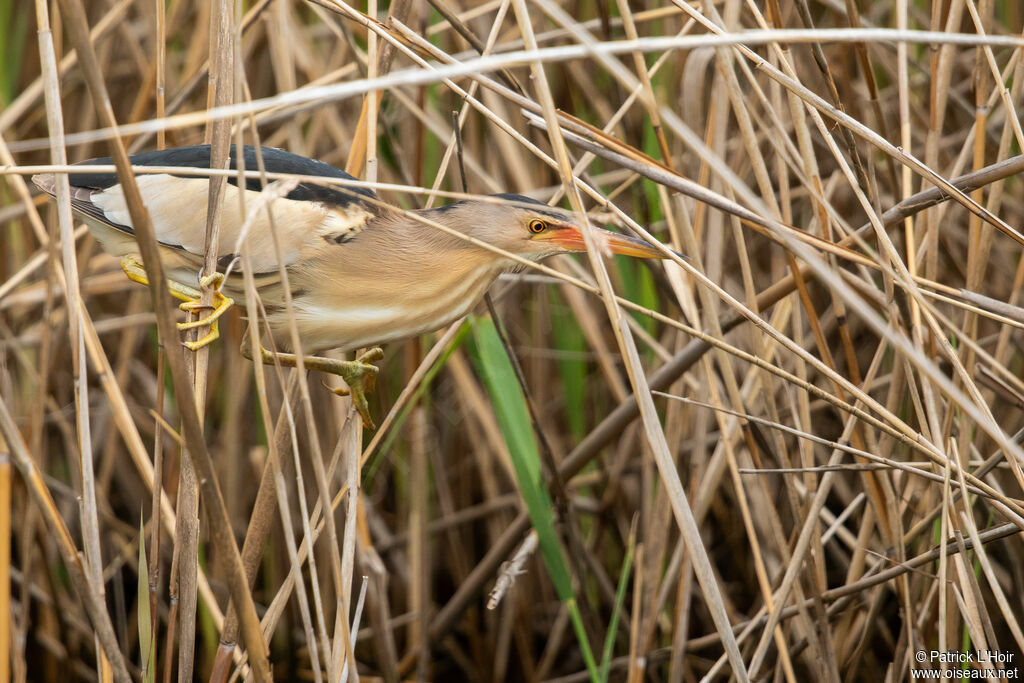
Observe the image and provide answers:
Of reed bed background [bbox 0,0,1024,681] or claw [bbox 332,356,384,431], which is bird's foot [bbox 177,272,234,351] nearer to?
reed bed background [bbox 0,0,1024,681]

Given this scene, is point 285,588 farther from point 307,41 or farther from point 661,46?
point 307,41

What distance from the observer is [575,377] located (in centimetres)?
197

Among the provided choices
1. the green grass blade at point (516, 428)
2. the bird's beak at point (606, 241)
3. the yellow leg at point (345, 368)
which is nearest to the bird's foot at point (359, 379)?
the yellow leg at point (345, 368)

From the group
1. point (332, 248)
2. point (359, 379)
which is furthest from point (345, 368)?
point (332, 248)

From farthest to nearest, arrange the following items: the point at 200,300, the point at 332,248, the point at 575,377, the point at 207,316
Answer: the point at 575,377
the point at 332,248
the point at 200,300
the point at 207,316

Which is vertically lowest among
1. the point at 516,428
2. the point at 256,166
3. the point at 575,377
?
the point at 575,377

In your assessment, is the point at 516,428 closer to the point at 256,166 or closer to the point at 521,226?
the point at 521,226

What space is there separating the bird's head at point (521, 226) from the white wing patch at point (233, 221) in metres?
0.15

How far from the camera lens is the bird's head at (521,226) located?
133 centimetres

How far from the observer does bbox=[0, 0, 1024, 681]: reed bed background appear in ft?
3.37

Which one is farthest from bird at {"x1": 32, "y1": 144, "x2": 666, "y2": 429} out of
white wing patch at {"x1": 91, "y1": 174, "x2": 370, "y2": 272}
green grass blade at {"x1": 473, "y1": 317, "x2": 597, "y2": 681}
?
green grass blade at {"x1": 473, "y1": 317, "x2": 597, "y2": 681}

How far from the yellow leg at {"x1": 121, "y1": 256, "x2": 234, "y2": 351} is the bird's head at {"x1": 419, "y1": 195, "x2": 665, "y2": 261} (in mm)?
317

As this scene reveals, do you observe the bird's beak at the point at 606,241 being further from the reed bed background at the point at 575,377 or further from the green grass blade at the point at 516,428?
the green grass blade at the point at 516,428

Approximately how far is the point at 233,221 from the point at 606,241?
517 mm
